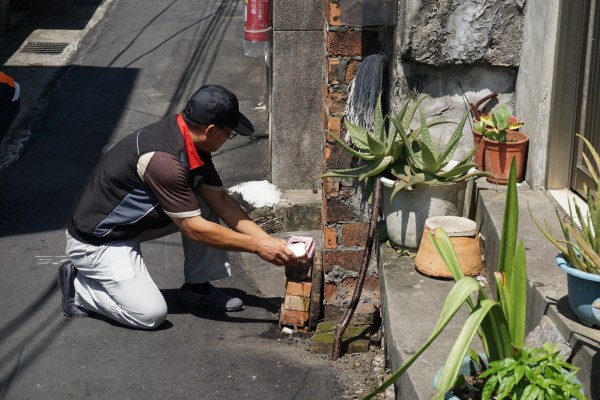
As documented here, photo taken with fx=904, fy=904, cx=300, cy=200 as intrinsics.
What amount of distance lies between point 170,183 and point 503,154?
182cm

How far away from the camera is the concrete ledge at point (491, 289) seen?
3262 millimetres

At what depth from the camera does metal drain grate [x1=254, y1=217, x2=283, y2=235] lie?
26.0 ft

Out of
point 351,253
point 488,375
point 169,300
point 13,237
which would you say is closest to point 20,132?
point 13,237

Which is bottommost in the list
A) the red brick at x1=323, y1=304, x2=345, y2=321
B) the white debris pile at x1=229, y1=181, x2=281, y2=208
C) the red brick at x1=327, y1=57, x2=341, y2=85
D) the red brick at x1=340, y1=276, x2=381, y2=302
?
the red brick at x1=323, y1=304, x2=345, y2=321

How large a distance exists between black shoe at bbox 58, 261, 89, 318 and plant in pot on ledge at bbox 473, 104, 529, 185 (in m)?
2.59

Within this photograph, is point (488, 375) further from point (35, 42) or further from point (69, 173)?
point (35, 42)

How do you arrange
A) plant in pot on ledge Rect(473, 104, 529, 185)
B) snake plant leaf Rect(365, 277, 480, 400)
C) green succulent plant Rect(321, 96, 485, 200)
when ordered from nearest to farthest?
1. snake plant leaf Rect(365, 277, 480, 400)
2. green succulent plant Rect(321, 96, 485, 200)
3. plant in pot on ledge Rect(473, 104, 529, 185)

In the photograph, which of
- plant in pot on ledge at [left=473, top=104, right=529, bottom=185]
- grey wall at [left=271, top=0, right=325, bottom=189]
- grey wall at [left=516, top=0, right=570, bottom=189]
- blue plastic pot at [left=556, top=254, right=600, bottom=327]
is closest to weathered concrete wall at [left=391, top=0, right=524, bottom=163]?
grey wall at [left=516, top=0, right=570, bottom=189]

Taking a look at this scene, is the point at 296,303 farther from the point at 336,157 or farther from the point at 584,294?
the point at 584,294

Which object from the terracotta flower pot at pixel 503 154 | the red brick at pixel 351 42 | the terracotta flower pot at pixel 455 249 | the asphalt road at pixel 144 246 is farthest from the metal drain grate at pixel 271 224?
the terracotta flower pot at pixel 455 249

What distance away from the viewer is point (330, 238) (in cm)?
577

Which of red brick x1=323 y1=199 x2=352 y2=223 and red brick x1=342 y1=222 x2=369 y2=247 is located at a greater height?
red brick x1=323 y1=199 x2=352 y2=223

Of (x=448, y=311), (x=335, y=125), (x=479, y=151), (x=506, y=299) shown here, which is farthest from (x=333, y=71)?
(x=448, y=311)

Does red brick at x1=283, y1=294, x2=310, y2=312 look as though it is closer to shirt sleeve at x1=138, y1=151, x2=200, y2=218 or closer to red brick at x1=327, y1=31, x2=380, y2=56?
shirt sleeve at x1=138, y1=151, x2=200, y2=218
